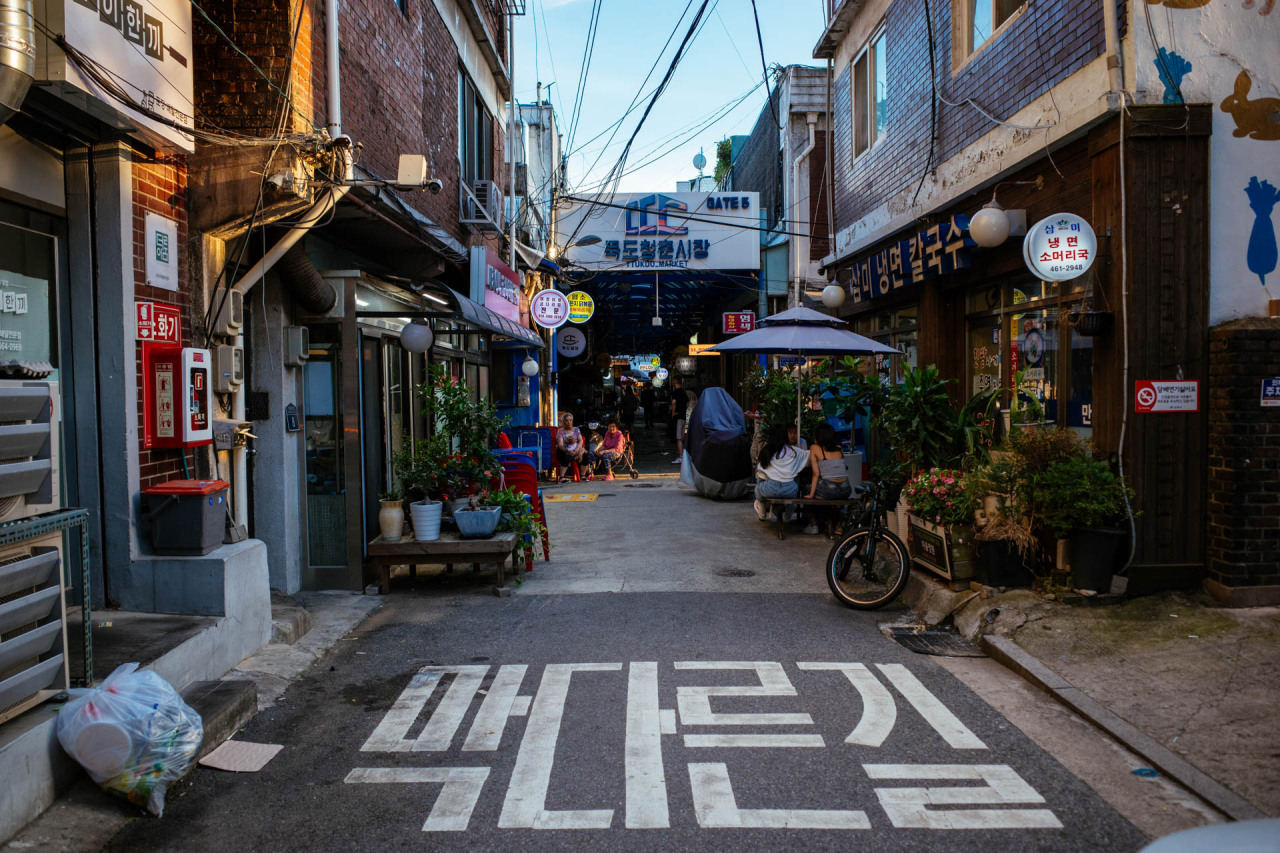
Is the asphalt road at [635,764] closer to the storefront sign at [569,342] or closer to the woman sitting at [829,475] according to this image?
the woman sitting at [829,475]

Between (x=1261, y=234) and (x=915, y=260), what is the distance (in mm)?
4397

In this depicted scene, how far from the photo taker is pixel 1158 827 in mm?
3725

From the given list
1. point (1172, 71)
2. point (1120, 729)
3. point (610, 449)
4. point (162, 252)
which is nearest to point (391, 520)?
point (162, 252)

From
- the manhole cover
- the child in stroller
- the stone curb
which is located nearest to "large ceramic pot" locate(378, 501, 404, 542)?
the manhole cover

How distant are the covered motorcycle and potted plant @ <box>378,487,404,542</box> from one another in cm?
737

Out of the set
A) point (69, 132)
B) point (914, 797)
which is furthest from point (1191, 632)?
point (69, 132)

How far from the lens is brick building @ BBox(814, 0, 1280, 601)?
685cm

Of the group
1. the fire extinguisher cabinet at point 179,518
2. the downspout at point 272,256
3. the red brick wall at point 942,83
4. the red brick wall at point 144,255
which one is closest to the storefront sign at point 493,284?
the downspout at point 272,256

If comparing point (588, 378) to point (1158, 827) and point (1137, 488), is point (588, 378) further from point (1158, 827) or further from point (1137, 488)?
point (1158, 827)

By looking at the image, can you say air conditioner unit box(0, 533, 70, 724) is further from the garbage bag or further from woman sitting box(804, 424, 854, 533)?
woman sitting box(804, 424, 854, 533)

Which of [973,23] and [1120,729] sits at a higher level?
[973,23]

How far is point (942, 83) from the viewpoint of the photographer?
1096cm

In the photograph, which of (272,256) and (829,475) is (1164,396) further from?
(272,256)

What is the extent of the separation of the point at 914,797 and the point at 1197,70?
20.6 feet
